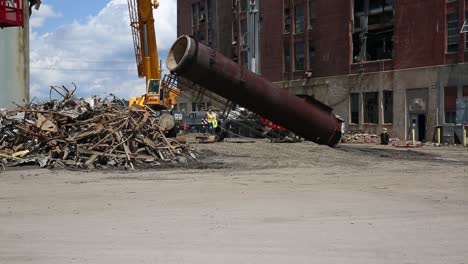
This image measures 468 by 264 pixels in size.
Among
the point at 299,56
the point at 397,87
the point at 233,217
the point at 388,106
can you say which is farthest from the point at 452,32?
the point at 233,217

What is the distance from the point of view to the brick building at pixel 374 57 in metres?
40.5

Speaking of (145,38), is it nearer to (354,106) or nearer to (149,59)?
(149,59)

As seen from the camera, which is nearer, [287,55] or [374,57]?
[374,57]

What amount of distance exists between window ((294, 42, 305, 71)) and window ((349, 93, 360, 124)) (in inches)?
303

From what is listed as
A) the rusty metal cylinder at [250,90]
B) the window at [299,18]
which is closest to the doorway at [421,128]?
the window at [299,18]

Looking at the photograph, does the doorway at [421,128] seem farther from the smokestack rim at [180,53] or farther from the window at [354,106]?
the smokestack rim at [180,53]

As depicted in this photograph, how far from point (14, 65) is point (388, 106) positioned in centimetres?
3098

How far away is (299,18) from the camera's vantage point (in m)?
55.3

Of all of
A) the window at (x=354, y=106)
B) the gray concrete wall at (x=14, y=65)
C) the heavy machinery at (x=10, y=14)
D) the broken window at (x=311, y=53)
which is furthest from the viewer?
the broken window at (x=311, y=53)

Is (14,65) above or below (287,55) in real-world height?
below

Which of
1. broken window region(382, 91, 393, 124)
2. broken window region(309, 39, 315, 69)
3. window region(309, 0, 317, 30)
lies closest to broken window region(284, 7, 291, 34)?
window region(309, 0, 317, 30)

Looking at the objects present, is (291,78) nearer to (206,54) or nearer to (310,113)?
(310,113)

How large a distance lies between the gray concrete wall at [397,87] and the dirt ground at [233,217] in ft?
82.7

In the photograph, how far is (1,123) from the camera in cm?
1941
